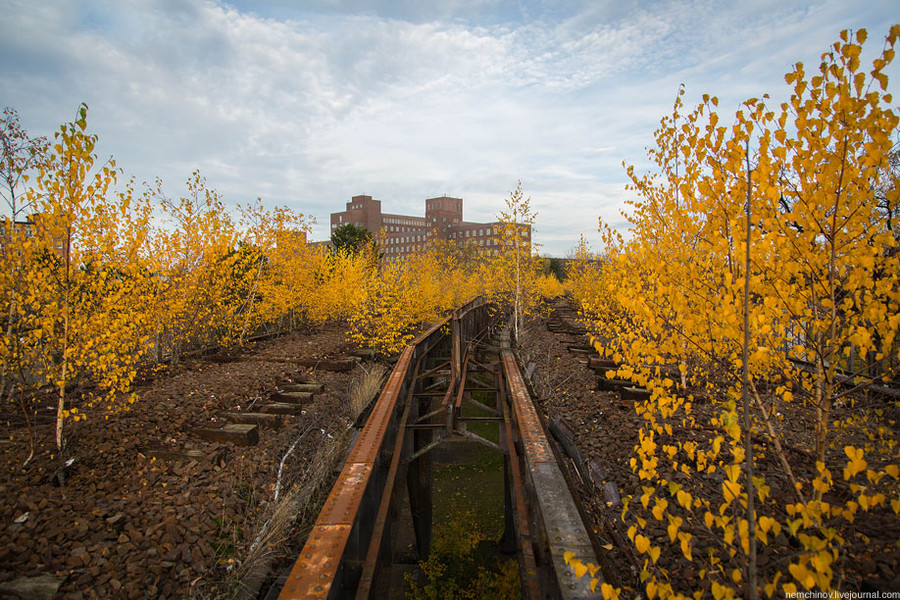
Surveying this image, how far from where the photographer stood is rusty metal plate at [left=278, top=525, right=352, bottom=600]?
8.60 feet

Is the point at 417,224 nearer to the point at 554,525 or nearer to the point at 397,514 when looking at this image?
the point at 397,514

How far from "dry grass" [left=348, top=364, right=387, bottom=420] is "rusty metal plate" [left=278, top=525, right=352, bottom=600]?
3.49 meters

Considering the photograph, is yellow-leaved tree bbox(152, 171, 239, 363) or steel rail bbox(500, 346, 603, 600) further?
yellow-leaved tree bbox(152, 171, 239, 363)

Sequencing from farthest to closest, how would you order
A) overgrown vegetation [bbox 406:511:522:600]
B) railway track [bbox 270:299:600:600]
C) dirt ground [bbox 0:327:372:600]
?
overgrown vegetation [bbox 406:511:522:600] < dirt ground [bbox 0:327:372:600] < railway track [bbox 270:299:600:600]

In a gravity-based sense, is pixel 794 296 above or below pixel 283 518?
above

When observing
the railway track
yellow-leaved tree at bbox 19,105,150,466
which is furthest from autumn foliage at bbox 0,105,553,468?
the railway track

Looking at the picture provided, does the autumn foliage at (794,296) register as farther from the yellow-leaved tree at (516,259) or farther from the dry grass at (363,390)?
the yellow-leaved tree at (516,259)

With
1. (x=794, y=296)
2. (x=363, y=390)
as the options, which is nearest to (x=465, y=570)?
(x=363, y=390)

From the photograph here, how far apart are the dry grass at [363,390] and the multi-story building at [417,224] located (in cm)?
7181

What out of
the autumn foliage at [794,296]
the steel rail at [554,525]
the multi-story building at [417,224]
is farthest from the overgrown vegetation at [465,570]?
the multi-story building at [417,224]

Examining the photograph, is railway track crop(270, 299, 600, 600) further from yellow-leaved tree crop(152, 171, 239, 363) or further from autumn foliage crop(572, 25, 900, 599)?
yellow-leaved tree crop(152, 171, 239, 363)

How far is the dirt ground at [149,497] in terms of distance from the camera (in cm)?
306

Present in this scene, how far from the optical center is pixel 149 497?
12.6 ft

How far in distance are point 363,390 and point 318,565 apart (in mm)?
4620
